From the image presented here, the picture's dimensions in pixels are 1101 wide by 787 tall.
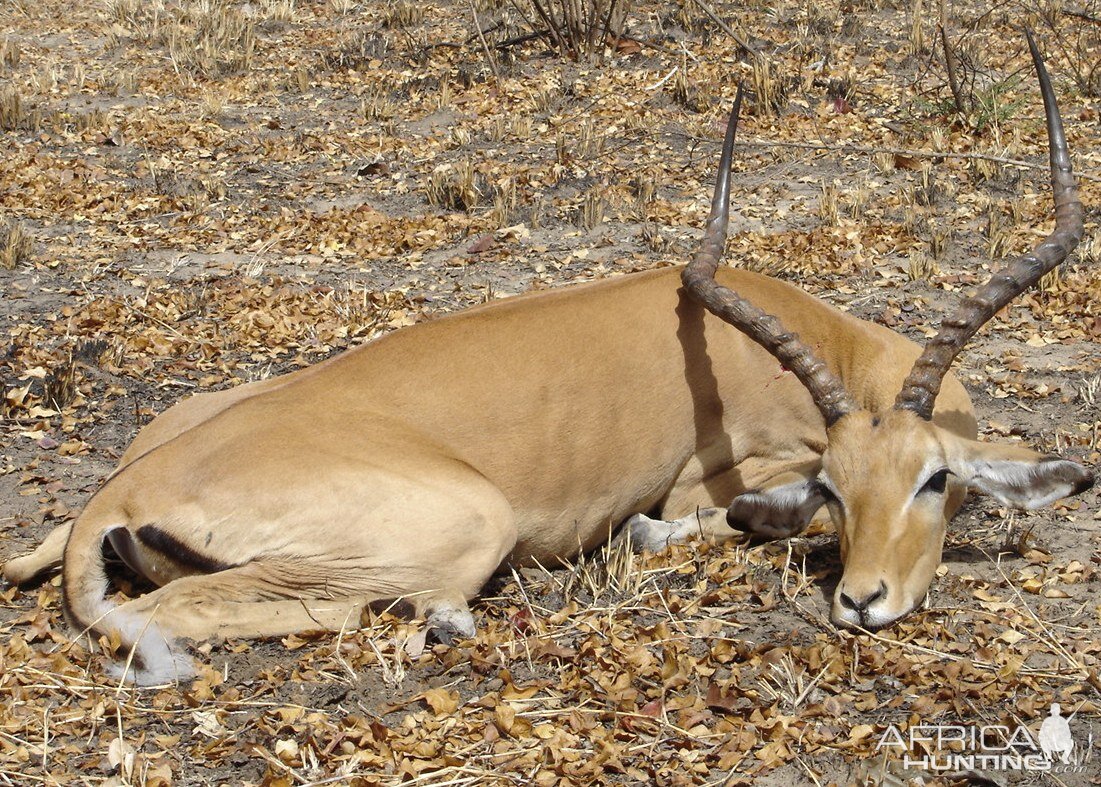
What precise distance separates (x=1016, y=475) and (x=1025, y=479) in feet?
0.14

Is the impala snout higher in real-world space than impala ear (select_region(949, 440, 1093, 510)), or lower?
lower

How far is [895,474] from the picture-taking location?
5297mm

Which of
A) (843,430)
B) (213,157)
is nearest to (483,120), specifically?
(213,157)

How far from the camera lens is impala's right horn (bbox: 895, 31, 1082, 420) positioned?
5.48 m

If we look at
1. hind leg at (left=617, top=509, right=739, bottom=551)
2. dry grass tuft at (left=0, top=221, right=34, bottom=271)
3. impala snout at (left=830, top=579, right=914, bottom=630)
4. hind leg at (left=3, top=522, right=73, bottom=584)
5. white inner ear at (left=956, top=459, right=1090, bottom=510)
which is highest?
white inner ear at (left=956, top=459, right=1090, bottom=510)

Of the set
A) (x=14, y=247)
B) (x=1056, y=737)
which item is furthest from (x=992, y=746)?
(x=14, y=247)

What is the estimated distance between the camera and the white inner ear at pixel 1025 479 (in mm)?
5430

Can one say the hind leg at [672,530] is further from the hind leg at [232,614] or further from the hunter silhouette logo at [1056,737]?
the hunter silhouette logo at [1056,737]

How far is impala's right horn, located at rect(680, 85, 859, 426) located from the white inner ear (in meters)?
0.61

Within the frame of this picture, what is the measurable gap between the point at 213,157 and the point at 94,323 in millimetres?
5012

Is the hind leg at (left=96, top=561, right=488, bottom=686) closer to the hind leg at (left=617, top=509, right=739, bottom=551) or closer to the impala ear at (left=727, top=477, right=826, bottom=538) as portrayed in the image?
the hind leg at (left=617, top=509, right=739, bottom=551)

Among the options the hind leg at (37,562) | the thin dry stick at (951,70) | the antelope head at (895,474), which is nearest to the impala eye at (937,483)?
the antelope head at (895,474)

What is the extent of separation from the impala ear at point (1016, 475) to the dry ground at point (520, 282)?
42 cm

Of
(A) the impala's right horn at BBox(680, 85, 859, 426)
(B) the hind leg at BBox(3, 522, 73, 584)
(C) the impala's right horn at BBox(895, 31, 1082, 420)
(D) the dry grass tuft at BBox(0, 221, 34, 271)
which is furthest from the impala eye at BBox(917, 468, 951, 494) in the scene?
(D) the dry grass tuft at BBox(0, 221, 34, 271)
